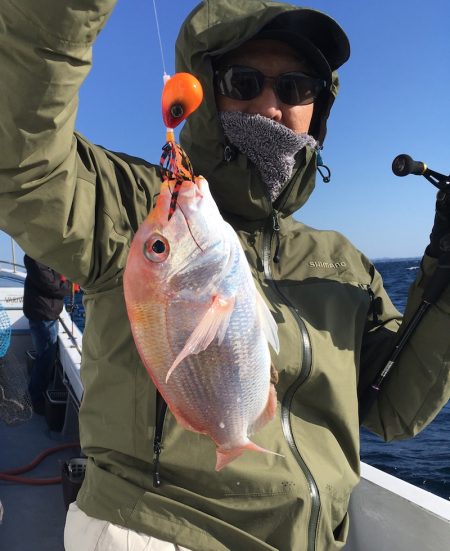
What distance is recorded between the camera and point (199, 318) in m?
1.43

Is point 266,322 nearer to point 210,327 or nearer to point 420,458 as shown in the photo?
point 210,327

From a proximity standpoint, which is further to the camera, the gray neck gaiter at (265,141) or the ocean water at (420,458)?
the ocean water at (420,458)

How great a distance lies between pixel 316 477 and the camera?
1811mm

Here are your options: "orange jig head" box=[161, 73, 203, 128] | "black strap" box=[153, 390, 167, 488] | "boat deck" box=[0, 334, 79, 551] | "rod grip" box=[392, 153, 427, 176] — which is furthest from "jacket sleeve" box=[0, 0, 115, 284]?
"boat deck" box=[0, 334, 79, 551]

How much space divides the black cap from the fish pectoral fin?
1.27 metres

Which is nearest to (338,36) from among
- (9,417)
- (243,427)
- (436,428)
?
(243,427)

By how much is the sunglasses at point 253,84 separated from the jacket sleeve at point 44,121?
2.64 feet

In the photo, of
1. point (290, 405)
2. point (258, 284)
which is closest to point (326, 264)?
point (258, 284)

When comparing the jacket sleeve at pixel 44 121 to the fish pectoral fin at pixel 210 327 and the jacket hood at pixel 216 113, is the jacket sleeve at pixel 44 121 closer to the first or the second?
the fish pectoral fin at pixel 210 327

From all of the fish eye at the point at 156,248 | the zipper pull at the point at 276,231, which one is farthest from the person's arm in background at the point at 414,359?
the fish eye at the point at 156,248

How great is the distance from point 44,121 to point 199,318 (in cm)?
66

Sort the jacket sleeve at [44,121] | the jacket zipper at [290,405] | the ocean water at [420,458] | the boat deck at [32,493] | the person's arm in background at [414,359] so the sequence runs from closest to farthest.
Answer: the jacket sleeve at [44,121] → the jacket zipper at [290,405] → the person's arm in background at [414,359] → the boat deck at [32,493] → the ocean water at [420,458]

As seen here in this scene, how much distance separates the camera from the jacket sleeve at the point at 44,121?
1.18 m

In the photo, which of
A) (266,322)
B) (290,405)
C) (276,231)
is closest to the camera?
(266,322)
